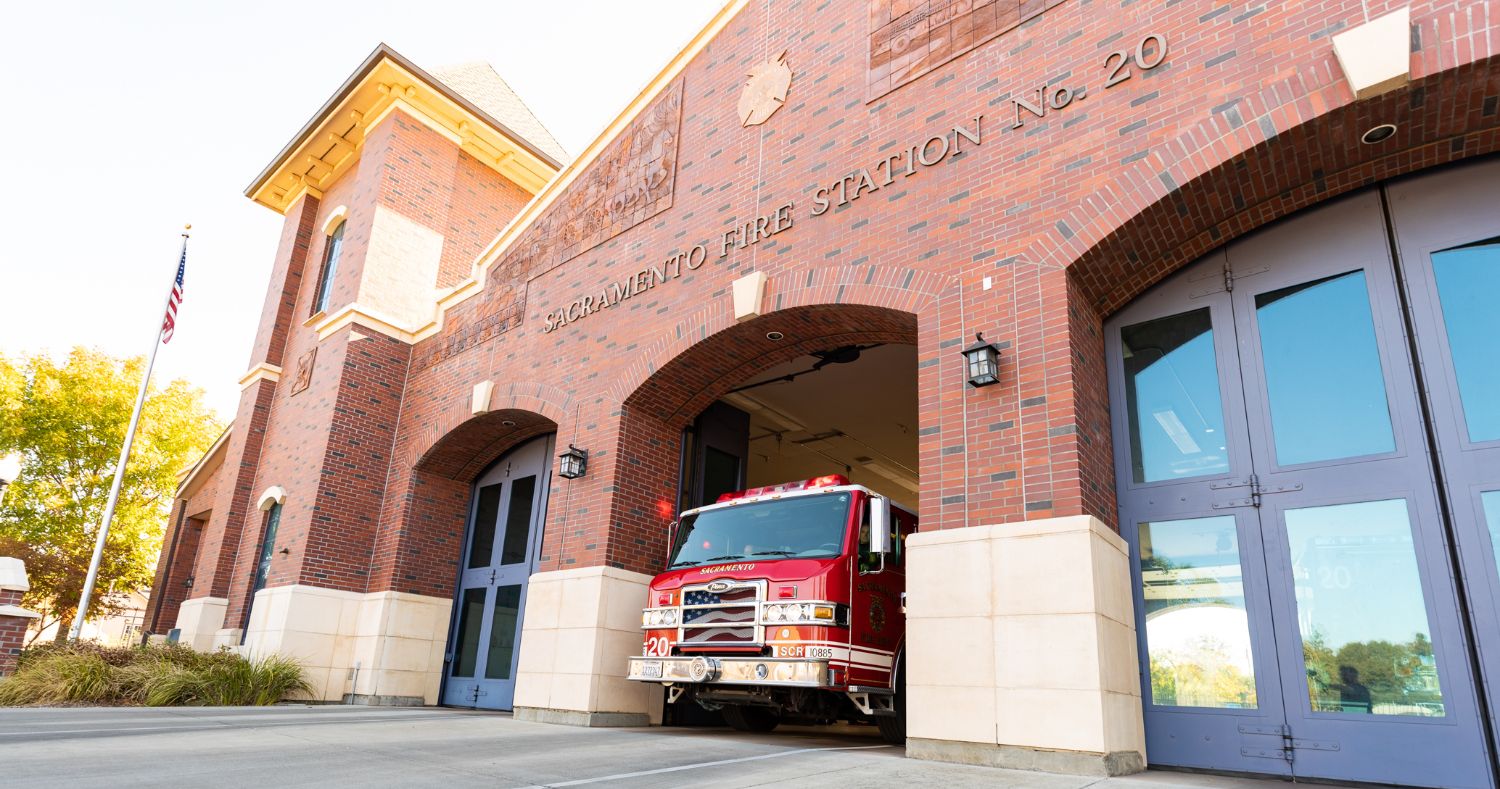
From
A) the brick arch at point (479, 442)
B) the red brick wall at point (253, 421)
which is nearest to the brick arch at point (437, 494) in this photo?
the brick arch at point (479, 442)

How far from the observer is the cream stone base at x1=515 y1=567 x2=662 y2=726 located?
1031 centimetres

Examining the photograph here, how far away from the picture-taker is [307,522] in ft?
46.5

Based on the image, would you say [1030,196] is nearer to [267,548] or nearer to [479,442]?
[479,442]

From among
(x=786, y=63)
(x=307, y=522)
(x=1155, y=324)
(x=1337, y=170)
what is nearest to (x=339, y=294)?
(x=307, y=522)

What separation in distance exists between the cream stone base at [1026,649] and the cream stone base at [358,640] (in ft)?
31.7

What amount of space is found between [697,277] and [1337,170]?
6.71 metres

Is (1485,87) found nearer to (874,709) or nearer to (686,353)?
(874,709)

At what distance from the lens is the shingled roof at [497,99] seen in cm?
1941

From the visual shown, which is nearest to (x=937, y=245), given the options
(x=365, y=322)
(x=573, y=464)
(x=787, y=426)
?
(x=573, y=464)

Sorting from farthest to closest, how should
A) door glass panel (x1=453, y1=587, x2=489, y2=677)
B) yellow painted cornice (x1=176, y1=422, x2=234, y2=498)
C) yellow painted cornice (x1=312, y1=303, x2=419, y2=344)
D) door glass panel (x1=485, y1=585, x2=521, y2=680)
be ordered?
yellow painted cornice (x1=176, y1=422, x2=234, y2=498) < yellow painted cornice (x1=312, y1=303, x2=419, y2=344) < door glass panel (x1=453, y1=587, x2=489, y2=677) < door glass panel (x1=485, y1=585, x2=521, y2=680)

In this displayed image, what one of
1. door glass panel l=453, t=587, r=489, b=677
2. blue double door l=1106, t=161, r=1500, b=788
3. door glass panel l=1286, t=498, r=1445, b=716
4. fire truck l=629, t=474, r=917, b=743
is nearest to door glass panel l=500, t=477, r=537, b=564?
Result: door glass panel l=453, t=587, r=489, b=677

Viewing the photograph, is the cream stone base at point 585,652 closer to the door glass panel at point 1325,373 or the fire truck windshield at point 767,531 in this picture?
the fire truck windshield at point 767,531

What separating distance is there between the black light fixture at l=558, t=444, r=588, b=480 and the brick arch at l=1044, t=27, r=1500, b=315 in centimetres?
636

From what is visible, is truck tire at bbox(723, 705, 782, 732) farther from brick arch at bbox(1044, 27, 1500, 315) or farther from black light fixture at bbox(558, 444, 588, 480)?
brick arch at bbox(1044, 27, 1500, 315)
